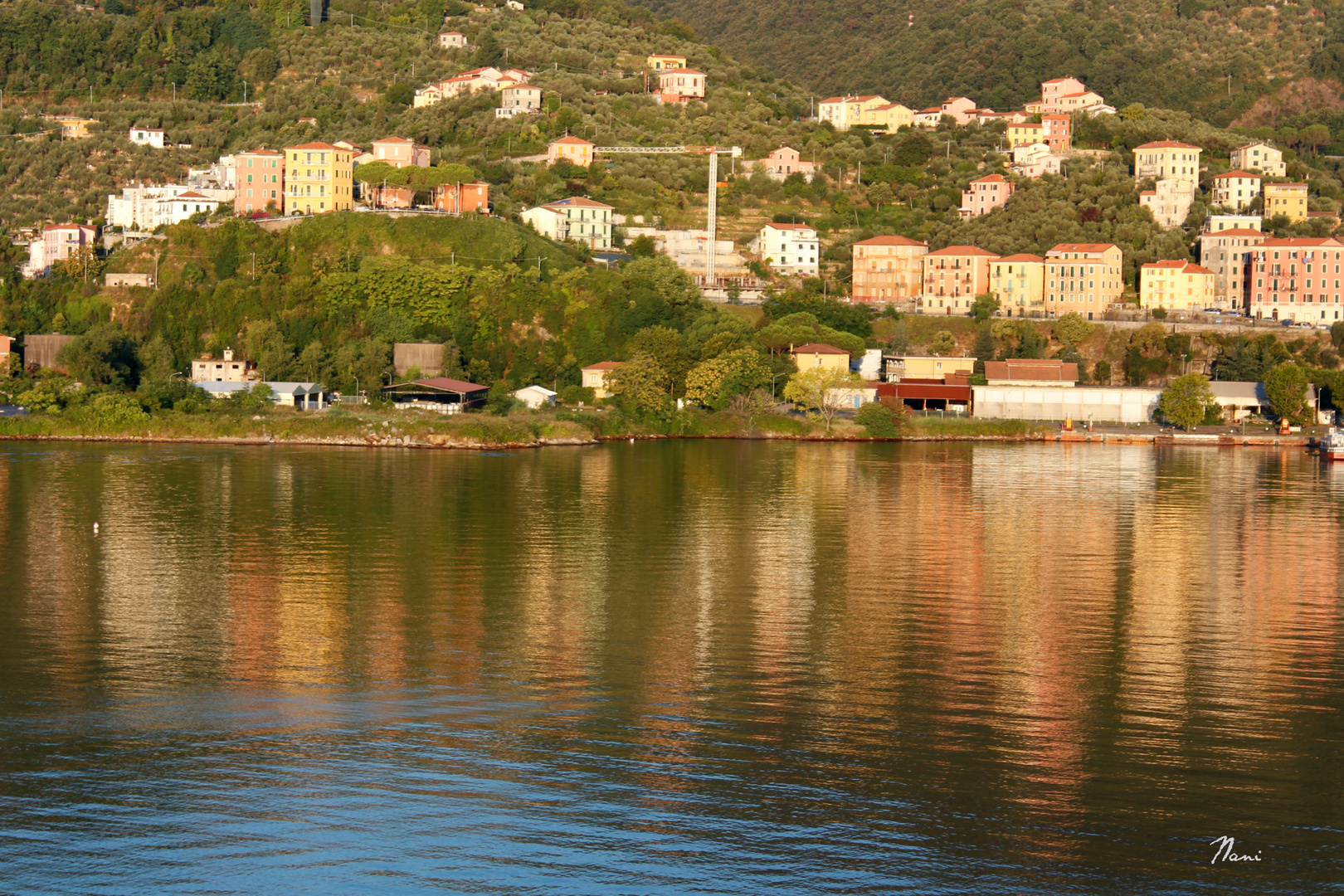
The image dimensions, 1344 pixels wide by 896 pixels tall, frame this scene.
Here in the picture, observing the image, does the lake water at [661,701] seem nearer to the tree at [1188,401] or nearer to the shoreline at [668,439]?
the shoreline at [668,439]

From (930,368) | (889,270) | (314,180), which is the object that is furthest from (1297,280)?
(314,180)

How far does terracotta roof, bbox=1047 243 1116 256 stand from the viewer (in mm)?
73125

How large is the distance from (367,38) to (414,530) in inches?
3030

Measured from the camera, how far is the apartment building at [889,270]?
75.4 metres

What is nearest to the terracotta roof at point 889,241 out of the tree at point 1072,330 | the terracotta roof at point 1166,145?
the tree at point 1072,330

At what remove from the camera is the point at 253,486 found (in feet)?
127

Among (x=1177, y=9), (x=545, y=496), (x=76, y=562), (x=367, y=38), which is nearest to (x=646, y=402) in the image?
(x=545, y=496)

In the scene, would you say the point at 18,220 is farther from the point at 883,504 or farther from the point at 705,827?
the point at 705,827

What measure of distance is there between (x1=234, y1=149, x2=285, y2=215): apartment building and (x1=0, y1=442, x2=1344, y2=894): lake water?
39.4 m

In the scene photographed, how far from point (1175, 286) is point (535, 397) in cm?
3677

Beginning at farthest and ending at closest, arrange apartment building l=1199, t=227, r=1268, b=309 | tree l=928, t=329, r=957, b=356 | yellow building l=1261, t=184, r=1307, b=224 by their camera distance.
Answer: yellow building l=1261, t=184, r=1307, b=224 → apartment building l=1199, t=227, r=1268, b=309 → tree l=928, t=329, r=957, b=356

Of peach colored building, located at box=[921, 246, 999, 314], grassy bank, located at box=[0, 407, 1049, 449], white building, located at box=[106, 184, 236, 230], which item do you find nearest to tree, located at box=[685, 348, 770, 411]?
grassy bank, located at box=[0, 407, 1049, 449]
